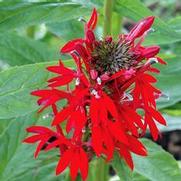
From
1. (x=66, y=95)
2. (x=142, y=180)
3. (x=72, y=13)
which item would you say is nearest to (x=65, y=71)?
(x=66, y=95)

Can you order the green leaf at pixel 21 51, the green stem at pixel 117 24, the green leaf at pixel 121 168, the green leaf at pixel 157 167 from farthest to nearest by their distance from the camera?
the green stem at pixel 117 24, the green leaf at pixel 21 51, the green leaf at pixel 157 167, the green leaf at pixel 121 168

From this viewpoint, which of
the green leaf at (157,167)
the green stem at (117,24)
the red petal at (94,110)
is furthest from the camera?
the green stem at (117,24)

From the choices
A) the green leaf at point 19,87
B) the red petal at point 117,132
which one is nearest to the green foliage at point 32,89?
the green leaf at point 19,87

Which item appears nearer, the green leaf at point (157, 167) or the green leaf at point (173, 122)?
the green leaf at point (157, 167)

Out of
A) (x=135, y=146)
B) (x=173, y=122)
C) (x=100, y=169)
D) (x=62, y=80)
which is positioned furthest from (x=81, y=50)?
(x=173, y=122)

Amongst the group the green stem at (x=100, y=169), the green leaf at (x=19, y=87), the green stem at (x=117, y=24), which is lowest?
the green stem at (x=100, y=169)

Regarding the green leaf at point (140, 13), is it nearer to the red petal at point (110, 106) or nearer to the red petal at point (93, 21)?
the red petal at point (93, 21)

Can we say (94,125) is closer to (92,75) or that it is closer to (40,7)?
(92,75)

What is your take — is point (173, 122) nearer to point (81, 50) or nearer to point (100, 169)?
point (100, 169)
